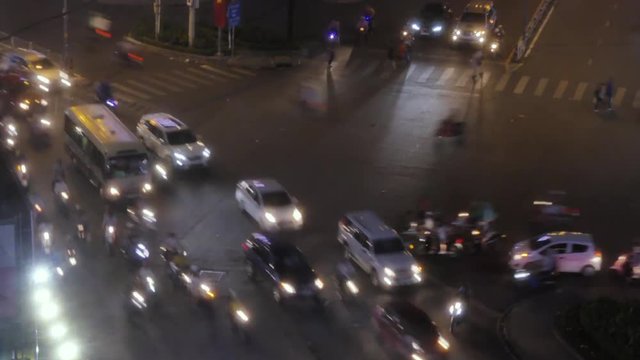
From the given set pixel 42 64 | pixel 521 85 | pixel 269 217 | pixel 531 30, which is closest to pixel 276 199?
pixel 269 217

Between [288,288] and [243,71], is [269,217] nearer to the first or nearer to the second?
[288,288]

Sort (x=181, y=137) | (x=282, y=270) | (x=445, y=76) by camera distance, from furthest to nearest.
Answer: (x=445, y=76) < (x=181, y=137) < (x=282, y=270)

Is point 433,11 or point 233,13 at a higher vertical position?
point 233,13

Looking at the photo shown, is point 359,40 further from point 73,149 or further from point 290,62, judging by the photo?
point 73,149

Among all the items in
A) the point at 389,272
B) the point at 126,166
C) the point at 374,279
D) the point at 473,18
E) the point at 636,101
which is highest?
the point at 473,18

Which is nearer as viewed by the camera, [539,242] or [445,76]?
[539,242]

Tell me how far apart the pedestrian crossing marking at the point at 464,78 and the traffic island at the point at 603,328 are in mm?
24575

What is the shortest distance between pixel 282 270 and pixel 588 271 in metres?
9.87

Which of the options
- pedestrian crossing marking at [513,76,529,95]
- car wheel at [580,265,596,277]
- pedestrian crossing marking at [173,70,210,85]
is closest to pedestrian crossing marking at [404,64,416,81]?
pedestrian crossing marking at [513,76,529,95]

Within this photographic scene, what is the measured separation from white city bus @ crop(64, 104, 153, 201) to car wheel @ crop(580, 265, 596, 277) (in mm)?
14574

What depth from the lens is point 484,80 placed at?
51656 millimetres

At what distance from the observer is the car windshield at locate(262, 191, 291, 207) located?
32.9 meters

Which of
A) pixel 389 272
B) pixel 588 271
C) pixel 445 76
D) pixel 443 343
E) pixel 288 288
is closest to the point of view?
pixel 443 343

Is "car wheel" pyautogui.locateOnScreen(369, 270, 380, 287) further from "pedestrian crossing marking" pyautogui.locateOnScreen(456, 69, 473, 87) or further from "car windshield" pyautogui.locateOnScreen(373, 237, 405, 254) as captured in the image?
"pedestrian crossing marking" pyautogui.locateOnScreen(456, 69, 473, 87)
